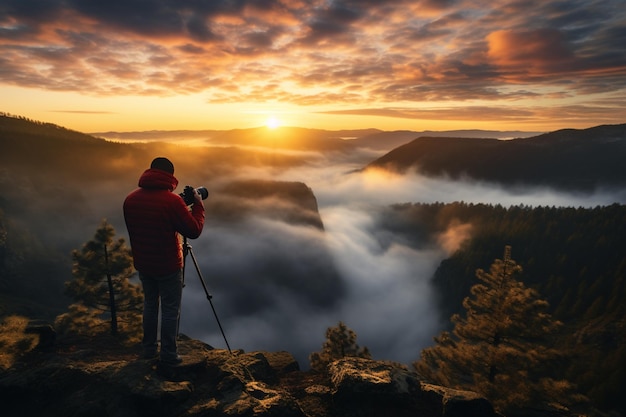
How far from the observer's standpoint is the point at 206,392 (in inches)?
273

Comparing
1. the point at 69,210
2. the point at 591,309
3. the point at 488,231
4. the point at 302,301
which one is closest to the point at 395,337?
the point at 302,301

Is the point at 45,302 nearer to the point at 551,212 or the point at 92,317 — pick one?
the point at 92,317

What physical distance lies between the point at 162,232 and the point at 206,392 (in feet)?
11.2

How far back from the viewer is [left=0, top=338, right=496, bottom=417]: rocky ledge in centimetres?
625

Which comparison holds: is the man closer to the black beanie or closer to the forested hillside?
the black beanie

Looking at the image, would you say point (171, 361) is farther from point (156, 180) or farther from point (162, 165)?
point (162, 165)

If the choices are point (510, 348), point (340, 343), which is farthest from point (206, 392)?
point (340, 343)

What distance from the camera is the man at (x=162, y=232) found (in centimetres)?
634

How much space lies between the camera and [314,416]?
668 cm

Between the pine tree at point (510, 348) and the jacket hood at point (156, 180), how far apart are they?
13.2 m

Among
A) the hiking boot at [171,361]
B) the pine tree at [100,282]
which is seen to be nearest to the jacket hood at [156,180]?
the hiking boot at [171,361]

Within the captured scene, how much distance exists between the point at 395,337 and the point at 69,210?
170 meters

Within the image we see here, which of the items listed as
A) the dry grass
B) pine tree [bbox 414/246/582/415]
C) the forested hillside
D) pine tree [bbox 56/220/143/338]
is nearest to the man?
the dry grass

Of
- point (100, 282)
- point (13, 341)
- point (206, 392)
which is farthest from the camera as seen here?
point (100, 282)
